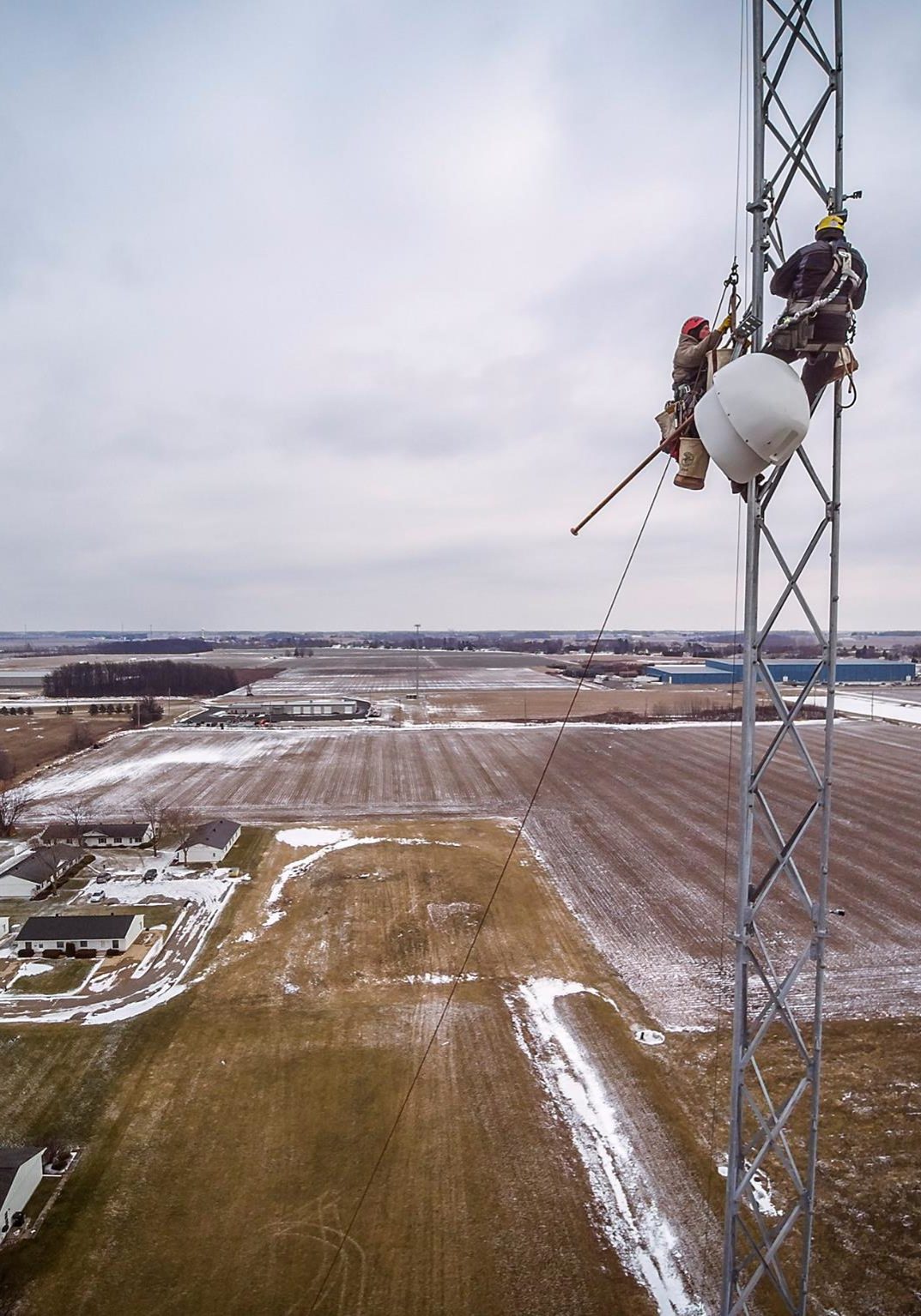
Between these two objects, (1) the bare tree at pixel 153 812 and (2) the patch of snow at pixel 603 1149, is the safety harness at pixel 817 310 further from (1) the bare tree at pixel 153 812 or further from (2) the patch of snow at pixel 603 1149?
(1) the bare tree at pixel 153 812

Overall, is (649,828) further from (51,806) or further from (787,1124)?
(51,806)

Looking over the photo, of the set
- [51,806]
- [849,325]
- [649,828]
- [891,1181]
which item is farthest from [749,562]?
[51,806]

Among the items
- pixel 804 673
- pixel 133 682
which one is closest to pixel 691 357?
pixel 133 682

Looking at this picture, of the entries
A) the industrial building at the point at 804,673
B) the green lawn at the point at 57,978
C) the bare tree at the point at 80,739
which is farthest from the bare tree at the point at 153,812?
the industrial building at the point at 804,673

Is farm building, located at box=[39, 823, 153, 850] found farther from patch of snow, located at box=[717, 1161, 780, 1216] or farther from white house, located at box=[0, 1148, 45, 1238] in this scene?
patch of snow, located at box=[717, 1161, 780, 1216]

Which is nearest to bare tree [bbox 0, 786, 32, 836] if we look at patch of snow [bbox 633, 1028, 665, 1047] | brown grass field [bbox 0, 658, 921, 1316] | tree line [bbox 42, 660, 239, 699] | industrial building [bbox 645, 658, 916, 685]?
brown grass field [bbox 0, 658, 921, 1316]

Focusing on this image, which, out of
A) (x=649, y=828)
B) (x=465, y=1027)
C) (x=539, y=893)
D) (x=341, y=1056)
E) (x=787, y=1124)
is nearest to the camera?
(x=787, y=1124)
